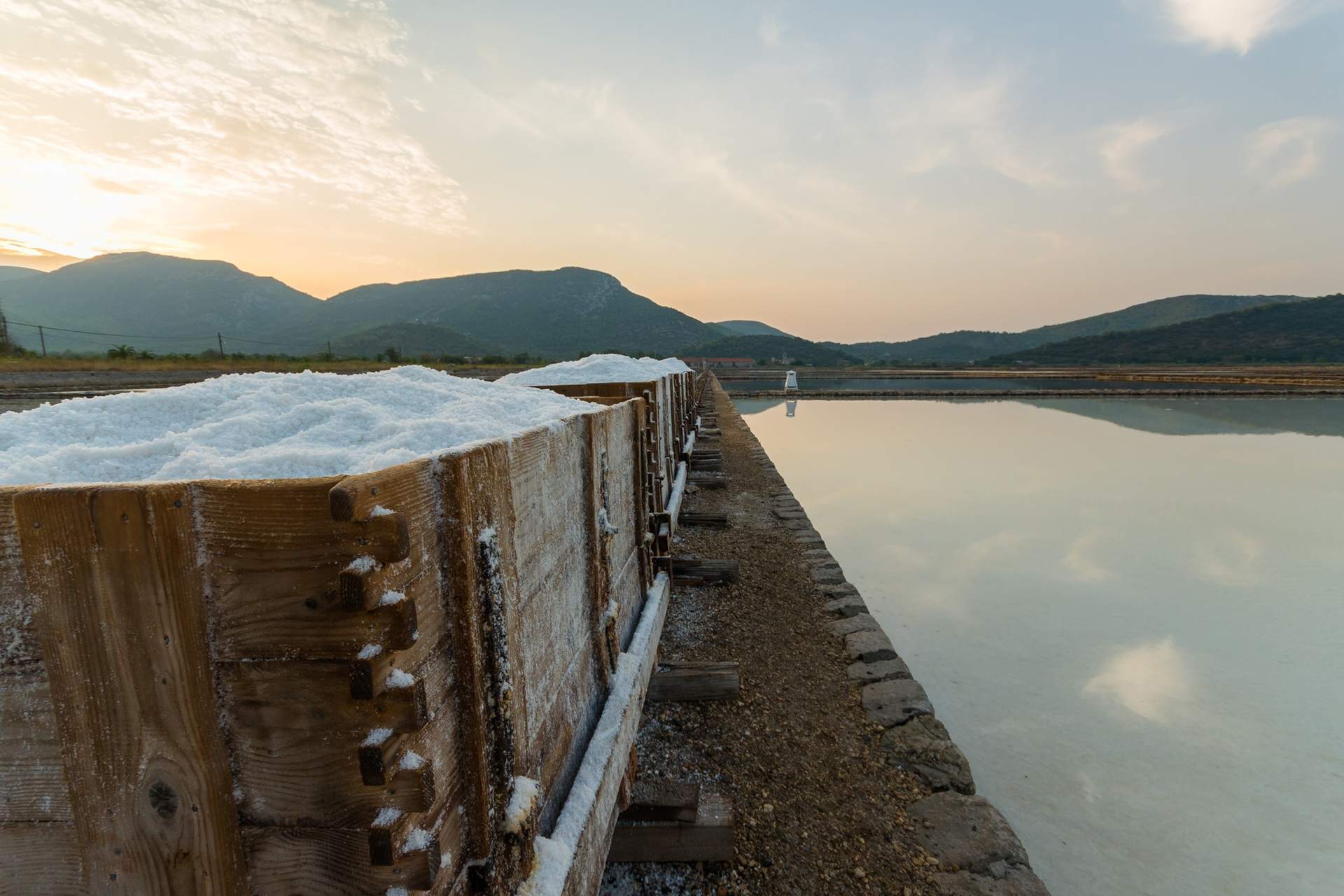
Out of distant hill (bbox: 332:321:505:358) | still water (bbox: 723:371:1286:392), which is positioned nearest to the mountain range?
distant hill (bbox: 332:321:505:358)

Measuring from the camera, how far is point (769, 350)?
14788 cm

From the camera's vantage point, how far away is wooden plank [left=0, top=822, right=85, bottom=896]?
1350 millimetres

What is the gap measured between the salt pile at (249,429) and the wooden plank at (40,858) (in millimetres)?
867

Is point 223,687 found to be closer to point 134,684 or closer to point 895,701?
point 134,684

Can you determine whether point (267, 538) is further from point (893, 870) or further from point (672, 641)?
point (672, 641)

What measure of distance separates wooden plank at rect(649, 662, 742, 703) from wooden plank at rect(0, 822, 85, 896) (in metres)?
4.18

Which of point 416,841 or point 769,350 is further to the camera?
point 769,350

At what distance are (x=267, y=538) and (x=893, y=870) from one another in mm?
4226

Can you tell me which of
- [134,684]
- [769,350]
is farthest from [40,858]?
[769,350]

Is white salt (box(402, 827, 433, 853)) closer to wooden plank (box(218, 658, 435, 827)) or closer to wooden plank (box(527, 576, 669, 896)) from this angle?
wooden plank (box(218, 658, 435, 827))

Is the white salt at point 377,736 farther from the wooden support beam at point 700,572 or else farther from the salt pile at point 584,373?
the wooden support beam at point 700,572

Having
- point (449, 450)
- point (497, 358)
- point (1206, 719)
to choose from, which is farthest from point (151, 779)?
point (497, 358)

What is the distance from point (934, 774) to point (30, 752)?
5174mm

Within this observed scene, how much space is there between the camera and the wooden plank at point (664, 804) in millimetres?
3504
